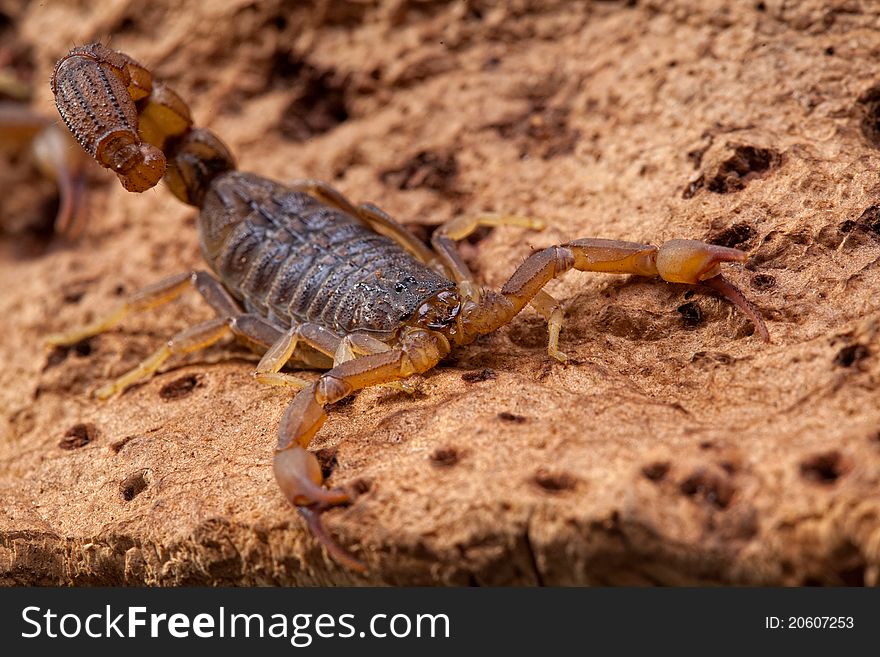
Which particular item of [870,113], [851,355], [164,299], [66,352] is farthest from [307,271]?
[870,113]

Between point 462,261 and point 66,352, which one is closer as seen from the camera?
point 462,261

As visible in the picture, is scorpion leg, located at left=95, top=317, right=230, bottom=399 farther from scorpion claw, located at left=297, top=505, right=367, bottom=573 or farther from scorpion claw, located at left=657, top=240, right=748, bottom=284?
scorpion claw, located at left=657, top=240, right=748, bottom=284

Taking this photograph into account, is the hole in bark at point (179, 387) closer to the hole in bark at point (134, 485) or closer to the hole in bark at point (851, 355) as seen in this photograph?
the hole in bark at point (134, 485)

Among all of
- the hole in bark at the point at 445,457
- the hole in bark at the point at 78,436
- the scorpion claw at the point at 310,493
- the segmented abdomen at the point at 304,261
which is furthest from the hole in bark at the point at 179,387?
the hole in bark at the point at 445,457

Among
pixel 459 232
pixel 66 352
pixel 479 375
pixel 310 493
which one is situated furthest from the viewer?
pixel 66 352

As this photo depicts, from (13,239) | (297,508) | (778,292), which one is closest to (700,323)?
(778,292)

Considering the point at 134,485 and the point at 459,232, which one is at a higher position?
the point at 459,232

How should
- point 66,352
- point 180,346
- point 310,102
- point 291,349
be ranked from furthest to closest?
point 310,102
point 66,352
point 180,346
point 291,349

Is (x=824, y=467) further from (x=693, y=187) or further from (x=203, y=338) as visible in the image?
(x=203, y=338)
